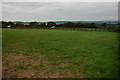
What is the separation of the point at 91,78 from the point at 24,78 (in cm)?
177

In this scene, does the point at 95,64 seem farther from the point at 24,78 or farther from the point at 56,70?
the point at 24,78

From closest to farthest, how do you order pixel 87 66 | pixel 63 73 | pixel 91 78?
1. pixel 91 78
2. pixel 63 73
3. pixel 87 66

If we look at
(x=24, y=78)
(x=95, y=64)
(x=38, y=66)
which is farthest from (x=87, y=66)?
(x=24, y=78)

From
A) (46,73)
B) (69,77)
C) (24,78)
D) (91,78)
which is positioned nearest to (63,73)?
(69,77)

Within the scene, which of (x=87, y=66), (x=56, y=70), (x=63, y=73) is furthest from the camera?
(x=87, y=66)

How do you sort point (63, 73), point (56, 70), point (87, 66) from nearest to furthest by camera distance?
point (63, 73) < point (56, 70) < point (87, 66)

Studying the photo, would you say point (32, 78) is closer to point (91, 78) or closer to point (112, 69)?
point (91, 78)

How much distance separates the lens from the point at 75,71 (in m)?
3.39

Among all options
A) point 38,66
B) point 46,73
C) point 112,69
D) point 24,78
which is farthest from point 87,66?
point 24,78

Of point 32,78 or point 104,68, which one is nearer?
point 32,78

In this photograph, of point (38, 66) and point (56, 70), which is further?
point (38, 66)

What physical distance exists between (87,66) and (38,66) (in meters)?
1.64

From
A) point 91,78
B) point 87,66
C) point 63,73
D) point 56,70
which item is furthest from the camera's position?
point 87,66

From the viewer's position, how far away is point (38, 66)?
12.5ft
